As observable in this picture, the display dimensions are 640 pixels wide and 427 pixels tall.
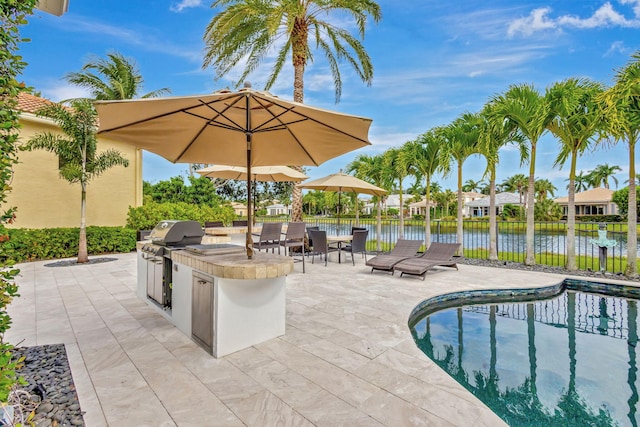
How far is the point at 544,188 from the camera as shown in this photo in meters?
46.9

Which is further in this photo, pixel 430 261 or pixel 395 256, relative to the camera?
pixel 395 256

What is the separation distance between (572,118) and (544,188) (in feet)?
161

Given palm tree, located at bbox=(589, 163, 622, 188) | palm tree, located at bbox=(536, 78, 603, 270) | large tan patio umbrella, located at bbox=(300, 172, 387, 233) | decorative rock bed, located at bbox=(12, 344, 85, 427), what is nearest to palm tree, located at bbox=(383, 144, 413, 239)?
large tan patio umbrella, located at bbox=(300, 172, 387, 233)

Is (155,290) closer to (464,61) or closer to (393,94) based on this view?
(464,61)

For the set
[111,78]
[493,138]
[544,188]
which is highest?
[111,78]

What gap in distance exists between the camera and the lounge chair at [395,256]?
689 cm

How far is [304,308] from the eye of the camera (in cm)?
458

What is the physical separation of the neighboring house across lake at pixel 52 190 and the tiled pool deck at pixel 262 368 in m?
5.85

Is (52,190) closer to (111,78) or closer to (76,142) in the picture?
(76,142)

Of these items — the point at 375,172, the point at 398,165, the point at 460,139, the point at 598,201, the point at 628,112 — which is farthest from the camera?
the point at 598,201

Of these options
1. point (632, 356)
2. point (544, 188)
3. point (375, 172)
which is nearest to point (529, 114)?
point (375, 172)

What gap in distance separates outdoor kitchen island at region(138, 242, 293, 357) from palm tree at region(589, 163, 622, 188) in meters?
58.4

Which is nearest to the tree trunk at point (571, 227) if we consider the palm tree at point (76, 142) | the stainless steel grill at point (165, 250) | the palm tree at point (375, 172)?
the palm tree at point (375, 172)

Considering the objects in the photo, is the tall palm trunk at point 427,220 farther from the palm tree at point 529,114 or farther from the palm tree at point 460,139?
the palm tree at point 529,114
